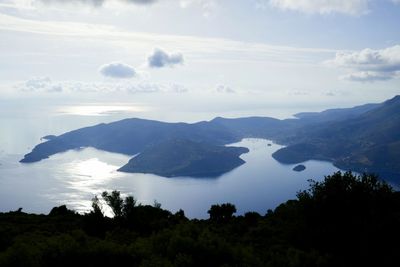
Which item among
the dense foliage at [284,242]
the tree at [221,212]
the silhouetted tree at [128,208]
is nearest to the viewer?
the dense foliage at [284,242]

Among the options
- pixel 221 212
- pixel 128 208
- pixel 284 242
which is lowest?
pixel 284 242

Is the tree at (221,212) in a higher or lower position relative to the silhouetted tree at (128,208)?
lower

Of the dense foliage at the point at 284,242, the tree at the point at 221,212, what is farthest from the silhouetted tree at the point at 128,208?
the tree at the point at 221,212

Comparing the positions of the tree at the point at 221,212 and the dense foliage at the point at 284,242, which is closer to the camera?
the dense foliage at the point at 284,242

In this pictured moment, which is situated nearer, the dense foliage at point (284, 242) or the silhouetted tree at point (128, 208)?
the dense foliage at point (284, 242)

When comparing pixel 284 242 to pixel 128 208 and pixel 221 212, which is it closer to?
pixel 221 212

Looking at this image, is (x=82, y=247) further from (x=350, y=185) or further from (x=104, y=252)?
(x=350, y=185)

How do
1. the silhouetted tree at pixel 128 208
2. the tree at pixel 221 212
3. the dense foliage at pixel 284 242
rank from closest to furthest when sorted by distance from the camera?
the dense foliage at pixel 284 242 → the silhouetted tree at pixel 128 208 → the tree at pixel 221 212

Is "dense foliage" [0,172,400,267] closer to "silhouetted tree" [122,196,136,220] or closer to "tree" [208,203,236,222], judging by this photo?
"silhouetted tree" [122,196,136,220]

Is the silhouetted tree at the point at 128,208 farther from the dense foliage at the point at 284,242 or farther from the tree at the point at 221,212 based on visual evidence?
the tree at the point at 221,212

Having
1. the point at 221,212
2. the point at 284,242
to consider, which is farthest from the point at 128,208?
the point at 284,242

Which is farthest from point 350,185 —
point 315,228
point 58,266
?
point 58,266
